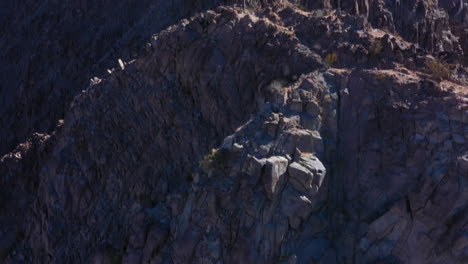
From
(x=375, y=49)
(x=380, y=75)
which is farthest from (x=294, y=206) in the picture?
(x=375, y=49)

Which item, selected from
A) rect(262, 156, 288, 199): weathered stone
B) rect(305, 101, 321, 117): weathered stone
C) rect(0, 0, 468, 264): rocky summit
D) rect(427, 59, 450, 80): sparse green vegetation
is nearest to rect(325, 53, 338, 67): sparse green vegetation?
rect(0, 0, 468, 264): rocky summit

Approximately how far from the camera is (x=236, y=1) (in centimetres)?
1800

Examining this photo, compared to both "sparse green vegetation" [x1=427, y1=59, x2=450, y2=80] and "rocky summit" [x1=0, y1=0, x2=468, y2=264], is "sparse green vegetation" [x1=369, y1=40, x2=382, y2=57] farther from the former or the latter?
"sparse green vegetation" [x1=427, y1=59, x2=450, y2=80]

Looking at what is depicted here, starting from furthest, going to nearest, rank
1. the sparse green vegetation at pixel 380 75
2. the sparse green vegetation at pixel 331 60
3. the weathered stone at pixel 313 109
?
the sparse green vegetation at pixel 331 60 < the sparse green vegetation at pixel 380 75 < the weathered stone at pixel 313 109

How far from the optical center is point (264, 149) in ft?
38.3

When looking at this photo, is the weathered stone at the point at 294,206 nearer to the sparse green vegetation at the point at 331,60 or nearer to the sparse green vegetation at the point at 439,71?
the sparse green vegetation at the point at 331,60

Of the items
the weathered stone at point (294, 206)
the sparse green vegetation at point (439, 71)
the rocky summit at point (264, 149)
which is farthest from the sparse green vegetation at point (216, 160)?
the sparse green vegetation at point (439, 71)

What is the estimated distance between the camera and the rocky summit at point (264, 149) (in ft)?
36.5

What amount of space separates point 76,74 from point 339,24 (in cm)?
1820

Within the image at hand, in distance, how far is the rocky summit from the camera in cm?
1112

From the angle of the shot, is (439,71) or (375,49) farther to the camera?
(375,49)

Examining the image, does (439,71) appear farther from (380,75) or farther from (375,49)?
(375,49)

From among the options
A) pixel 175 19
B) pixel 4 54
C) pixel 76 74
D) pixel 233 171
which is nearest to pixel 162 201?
pixel 233 171

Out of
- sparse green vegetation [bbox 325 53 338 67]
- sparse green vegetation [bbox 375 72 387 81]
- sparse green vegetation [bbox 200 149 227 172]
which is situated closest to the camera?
sparse green vegetation [bbox 200 149 227 172]
